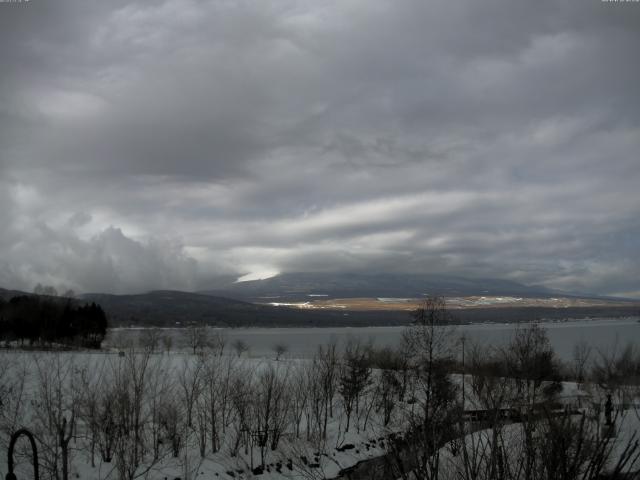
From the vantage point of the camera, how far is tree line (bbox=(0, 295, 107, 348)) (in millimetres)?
74188

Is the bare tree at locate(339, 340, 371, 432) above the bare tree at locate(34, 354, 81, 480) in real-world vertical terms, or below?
below

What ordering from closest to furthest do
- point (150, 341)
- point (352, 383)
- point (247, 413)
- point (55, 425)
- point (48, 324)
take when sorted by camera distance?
1. point (55, 425)
2. point (247, 413)
3. point (352, 383)
4. point (150, 341)
5. point (48, 324)

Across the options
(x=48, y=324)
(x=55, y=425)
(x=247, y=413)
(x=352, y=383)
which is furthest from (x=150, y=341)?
(x=55, y=425)

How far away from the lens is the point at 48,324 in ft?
255

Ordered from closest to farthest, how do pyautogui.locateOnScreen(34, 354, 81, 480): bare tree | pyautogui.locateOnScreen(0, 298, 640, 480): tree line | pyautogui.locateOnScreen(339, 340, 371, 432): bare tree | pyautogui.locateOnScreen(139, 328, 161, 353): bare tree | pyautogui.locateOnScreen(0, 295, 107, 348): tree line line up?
pyautogui.locateOnScreen(34, 354, 81, 480): bare tree → pyautogui.locateOnScreen(0, 298, 640, 480): tree line → pyautogui.locateOnScreen(339, 340, 371, 432): bare tree → pyautogui.locateOnScreen(139, 328, 161, 353): bare tree → pyautogui.locateOnScreen(0, 295, 107, 348): tree line

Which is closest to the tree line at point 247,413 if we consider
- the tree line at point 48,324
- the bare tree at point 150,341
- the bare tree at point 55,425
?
the bare tree at point 55,425

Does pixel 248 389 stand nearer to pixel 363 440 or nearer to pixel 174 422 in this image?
pixel 174 422

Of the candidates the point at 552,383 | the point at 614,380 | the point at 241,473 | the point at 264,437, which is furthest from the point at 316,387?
the point at 614,380

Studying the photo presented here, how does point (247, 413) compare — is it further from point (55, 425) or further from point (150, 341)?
point (150, 341)

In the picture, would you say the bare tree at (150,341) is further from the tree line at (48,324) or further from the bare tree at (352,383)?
the bare tree at (352,383)

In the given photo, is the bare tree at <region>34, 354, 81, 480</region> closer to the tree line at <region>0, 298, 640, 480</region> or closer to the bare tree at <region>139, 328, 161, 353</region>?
the tree line at <region>0, 298, 640, 480</region>

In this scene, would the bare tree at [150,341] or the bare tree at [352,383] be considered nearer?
the bare tree at [352,383]

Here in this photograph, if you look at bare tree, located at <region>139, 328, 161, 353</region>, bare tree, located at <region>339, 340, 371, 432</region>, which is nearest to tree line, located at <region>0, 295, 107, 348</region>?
bare tree, located at <region>139, 328, 161, 353</region>

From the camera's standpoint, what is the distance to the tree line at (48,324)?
74188 mm
